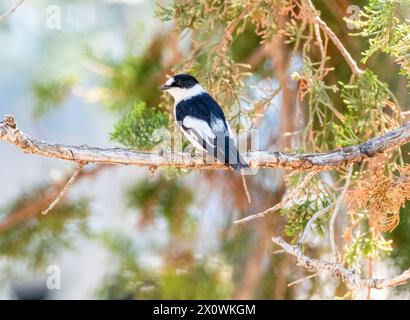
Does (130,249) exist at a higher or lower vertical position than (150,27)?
lower

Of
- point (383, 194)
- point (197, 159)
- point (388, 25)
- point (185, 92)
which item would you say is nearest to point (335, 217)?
point (383, 194)

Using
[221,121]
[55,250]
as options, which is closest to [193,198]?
[55,250]

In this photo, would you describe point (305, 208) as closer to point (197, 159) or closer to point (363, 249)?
point (363, 249)

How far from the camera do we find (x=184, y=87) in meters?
3.46

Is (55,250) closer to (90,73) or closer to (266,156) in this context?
(90,73)

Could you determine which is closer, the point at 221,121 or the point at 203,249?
the point at 221,121

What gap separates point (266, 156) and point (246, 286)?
69.2 inches

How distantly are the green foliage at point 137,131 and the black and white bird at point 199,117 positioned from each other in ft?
0.47

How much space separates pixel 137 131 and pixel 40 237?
3.81 feet

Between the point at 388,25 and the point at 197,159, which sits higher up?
the point at 388,25

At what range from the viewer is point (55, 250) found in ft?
13.2

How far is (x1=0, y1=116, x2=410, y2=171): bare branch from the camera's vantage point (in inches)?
97.9

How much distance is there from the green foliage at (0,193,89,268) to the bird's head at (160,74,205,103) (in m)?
0.94

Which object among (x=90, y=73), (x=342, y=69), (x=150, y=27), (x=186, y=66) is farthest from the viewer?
(x=150, y=27)
